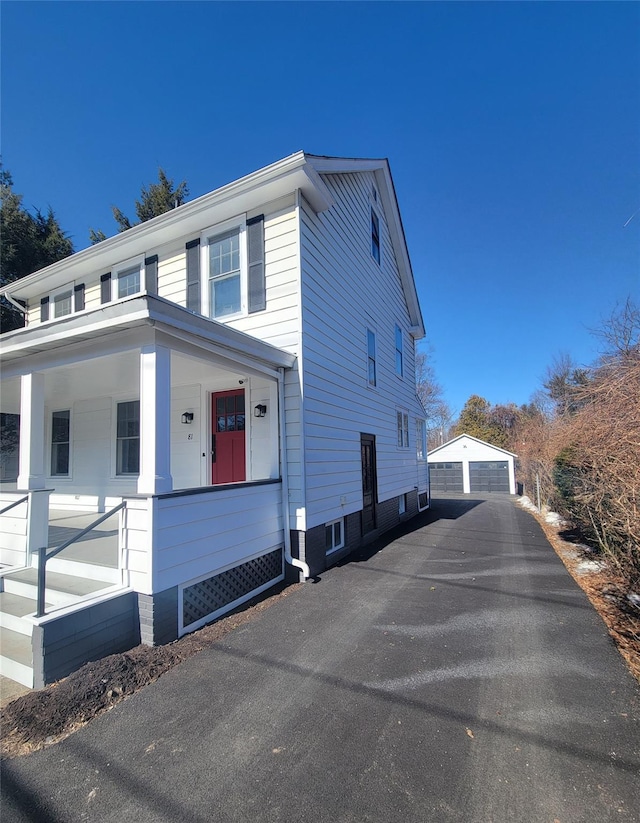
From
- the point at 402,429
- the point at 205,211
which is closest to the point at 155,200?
the point at 205,211

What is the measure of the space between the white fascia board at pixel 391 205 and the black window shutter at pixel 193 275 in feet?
8.73

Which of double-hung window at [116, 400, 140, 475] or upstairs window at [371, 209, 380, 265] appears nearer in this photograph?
double-hung window at [116, 400, 140, 475]

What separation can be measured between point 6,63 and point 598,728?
11.2 meters

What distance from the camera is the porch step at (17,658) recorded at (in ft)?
11.0

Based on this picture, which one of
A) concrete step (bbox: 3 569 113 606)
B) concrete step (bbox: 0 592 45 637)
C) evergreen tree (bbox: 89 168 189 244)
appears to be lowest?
concrete step (bbox: 0 592 45 637)

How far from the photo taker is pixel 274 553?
601 cm

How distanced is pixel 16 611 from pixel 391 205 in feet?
40.0

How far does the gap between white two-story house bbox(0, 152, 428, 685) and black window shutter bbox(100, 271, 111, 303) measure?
0.16 ft

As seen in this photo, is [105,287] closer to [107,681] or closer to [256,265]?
[256,265]

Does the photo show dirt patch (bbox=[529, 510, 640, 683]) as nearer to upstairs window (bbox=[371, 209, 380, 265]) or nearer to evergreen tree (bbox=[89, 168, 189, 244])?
upstairs window (bbox=[371, 209, 380, 265])

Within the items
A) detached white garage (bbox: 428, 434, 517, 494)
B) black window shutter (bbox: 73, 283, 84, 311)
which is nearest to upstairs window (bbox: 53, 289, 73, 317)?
black window shutter (bbox: 73, 283, 84, 311)

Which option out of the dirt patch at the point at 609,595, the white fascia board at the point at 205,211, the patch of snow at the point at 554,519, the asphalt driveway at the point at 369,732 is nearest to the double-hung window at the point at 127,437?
the white fascia board at the point at 205,211

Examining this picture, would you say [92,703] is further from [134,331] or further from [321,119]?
[321,119]

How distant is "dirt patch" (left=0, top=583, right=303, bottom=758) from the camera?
2.69 metres
